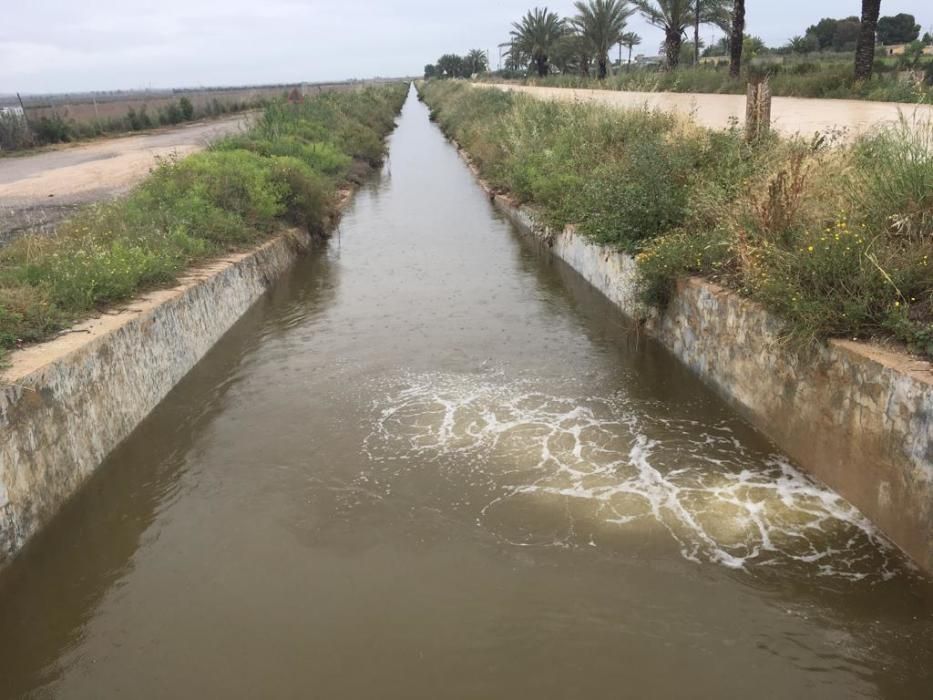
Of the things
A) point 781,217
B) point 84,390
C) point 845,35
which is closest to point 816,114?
point 781,217

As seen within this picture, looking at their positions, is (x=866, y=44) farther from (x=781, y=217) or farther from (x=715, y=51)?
(x=715, y=51)

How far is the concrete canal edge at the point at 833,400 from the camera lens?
14.0 feet

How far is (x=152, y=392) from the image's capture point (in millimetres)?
6977

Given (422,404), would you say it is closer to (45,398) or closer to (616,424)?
(616,424)

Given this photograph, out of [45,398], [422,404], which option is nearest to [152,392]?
[45,398]

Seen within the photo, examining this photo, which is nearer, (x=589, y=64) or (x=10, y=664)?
(x=10, y=664)

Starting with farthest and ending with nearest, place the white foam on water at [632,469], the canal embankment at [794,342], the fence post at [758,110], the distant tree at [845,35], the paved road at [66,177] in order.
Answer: the distant tree at [845,35], the paved road at [66,177], the fence post at [758,110], the white foam on water at [632,469], the canal embankment at [794,342]

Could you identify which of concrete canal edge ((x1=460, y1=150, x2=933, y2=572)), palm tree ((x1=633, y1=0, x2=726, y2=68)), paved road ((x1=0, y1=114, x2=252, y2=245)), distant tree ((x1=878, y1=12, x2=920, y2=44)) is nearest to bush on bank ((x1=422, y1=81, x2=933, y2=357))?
concrete canal edge ((x1=460, y1=150, x2=933, y2=572))

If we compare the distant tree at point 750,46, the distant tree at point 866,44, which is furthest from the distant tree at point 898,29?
the distant tree at point 866,44

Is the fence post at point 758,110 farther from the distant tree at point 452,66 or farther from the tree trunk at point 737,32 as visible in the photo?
the distant tree at point 452,66

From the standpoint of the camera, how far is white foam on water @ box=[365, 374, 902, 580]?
467 centimetres

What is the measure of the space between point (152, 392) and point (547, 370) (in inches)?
158

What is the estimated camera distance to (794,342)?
17.4 ft

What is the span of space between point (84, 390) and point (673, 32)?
106 ft
